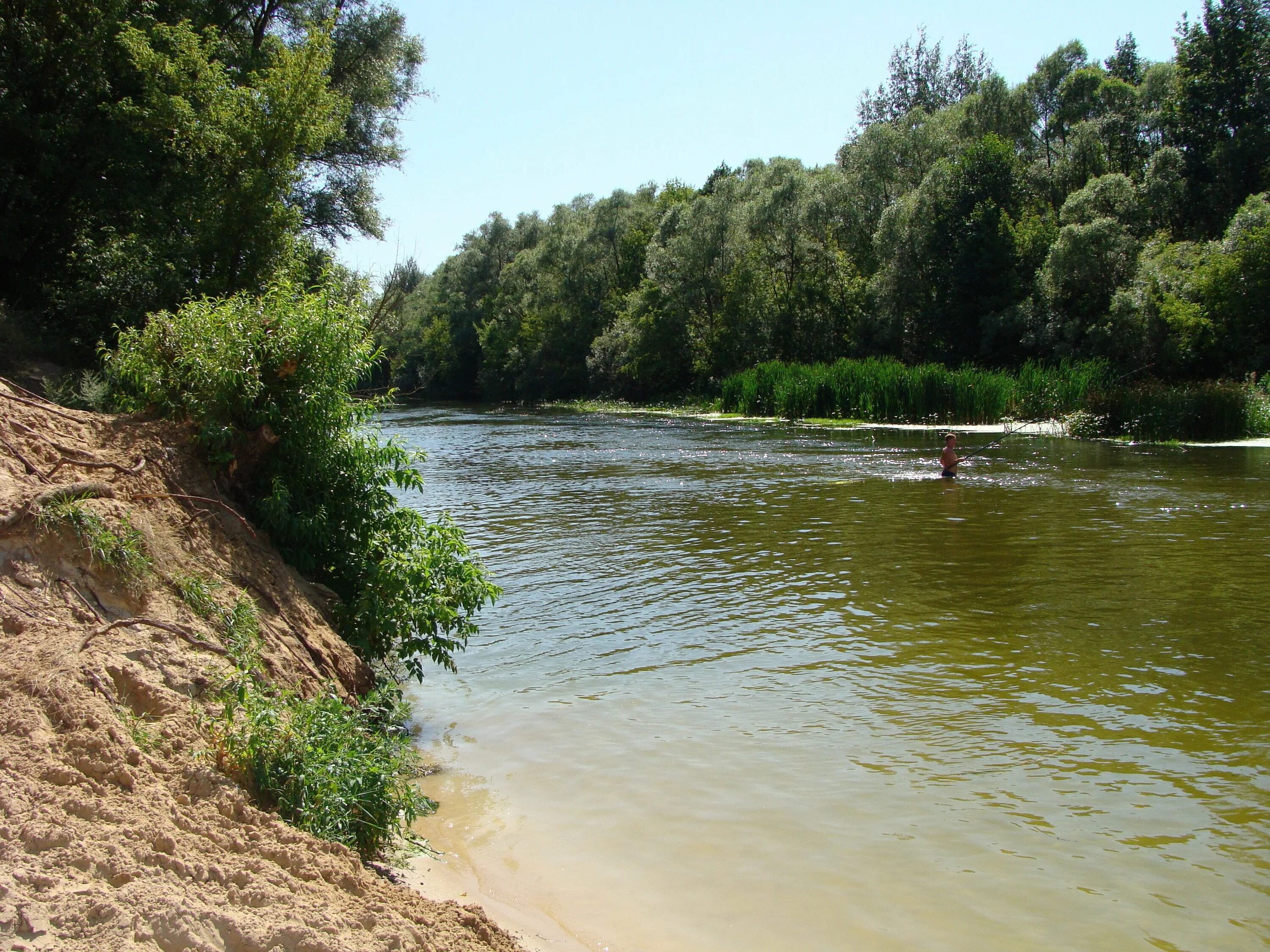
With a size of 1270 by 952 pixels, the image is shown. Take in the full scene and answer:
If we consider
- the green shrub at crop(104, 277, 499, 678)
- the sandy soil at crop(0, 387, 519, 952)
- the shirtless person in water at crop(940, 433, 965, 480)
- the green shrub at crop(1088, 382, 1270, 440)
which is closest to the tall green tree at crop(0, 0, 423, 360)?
the green shrub at crop(104, 277, 499, 678)

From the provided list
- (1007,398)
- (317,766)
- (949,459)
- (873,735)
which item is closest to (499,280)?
(1007,398)

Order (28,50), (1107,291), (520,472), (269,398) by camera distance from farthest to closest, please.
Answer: (1107,291)
(520,472)
(28,50)
(269,398)

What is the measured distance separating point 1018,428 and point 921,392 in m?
8.54

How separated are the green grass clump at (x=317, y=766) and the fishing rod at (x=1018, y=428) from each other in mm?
22380

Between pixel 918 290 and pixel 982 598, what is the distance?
153 ft

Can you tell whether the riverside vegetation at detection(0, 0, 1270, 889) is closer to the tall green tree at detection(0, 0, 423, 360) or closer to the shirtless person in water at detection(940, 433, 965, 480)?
the tall green tree at detection(0, 0, 423, 360)

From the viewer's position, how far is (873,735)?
23.1 ft

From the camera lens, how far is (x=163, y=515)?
632cm

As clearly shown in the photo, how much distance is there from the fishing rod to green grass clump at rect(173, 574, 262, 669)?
2216cm

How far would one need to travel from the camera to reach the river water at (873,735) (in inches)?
190

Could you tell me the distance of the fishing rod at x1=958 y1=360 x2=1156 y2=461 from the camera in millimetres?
→ 27562

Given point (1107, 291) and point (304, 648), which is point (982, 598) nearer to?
point (304, 648)

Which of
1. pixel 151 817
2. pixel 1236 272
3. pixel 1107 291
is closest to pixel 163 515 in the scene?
pixel 151 817

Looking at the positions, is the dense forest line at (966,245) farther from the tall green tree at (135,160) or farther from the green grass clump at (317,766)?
the green grass clump at (317,766)
